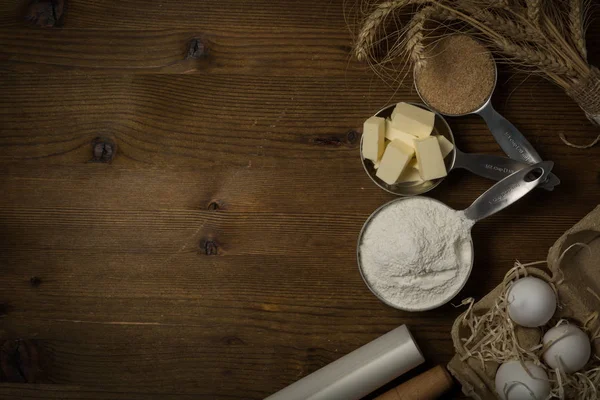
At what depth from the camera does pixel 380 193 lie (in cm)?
121

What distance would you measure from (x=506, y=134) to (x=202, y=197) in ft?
2.25

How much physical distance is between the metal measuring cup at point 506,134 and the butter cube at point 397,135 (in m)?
0.10

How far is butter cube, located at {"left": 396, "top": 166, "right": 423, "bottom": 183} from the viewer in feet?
3.79

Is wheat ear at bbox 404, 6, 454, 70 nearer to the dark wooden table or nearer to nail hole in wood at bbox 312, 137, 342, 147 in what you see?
the dark wooden table

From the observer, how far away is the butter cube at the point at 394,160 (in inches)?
43.7

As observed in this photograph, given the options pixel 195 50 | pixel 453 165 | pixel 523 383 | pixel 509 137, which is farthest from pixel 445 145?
pixel 195 50

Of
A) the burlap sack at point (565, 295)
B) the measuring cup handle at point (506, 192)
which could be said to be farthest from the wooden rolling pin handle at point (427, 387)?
the measuring cup handle at point (506, 192)

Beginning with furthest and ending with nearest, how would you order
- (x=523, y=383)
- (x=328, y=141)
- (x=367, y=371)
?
1. (x=328, y=141)
2. (x=367, y=371)
3. (x=523, y=383)

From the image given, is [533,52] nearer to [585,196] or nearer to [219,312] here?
[585,196]

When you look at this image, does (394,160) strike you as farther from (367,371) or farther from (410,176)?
(367,371)

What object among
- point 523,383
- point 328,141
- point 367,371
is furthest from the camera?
point 328,141

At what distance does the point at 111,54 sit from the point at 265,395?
0.86 metres

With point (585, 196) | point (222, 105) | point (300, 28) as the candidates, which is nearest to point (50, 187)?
point (222, 105)

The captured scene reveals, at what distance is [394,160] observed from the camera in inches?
43.8
